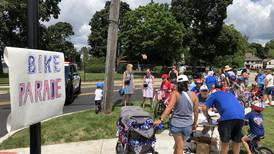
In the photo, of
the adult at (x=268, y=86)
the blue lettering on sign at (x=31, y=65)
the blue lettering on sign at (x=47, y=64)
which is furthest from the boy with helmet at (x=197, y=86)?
the blue lettering on sign at (x=31, y=65)

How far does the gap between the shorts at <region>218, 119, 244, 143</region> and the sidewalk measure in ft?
6.50

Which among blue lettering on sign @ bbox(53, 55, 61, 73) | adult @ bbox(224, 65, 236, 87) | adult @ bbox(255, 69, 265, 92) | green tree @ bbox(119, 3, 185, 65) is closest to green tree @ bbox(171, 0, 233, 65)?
green tree @ bbox(119, 3, 185, 65)

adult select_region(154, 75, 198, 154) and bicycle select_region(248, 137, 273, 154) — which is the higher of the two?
adult select_region(154, 75, 198, 154)

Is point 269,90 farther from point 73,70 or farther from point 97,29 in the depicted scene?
→ point 97,29

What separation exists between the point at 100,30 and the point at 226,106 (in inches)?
2969

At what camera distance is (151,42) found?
160ft

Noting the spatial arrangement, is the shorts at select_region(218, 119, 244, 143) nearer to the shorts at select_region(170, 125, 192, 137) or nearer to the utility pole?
the shorts at select_region(170, 125, 192, 137)

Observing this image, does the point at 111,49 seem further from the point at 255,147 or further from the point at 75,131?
the point at 255,147

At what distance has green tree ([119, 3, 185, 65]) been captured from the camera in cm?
4878

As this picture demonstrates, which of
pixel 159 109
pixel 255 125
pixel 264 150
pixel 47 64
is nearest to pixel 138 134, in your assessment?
pixel 255 125

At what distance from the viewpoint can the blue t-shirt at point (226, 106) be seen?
6927 millimetres

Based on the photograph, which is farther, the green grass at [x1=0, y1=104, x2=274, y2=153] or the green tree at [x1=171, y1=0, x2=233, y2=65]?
the green tree at [x1=171, y1=0, x2=233, y2=65]

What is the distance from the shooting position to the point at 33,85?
11.3 feet

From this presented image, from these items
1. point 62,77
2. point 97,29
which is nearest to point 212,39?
point 97,29
